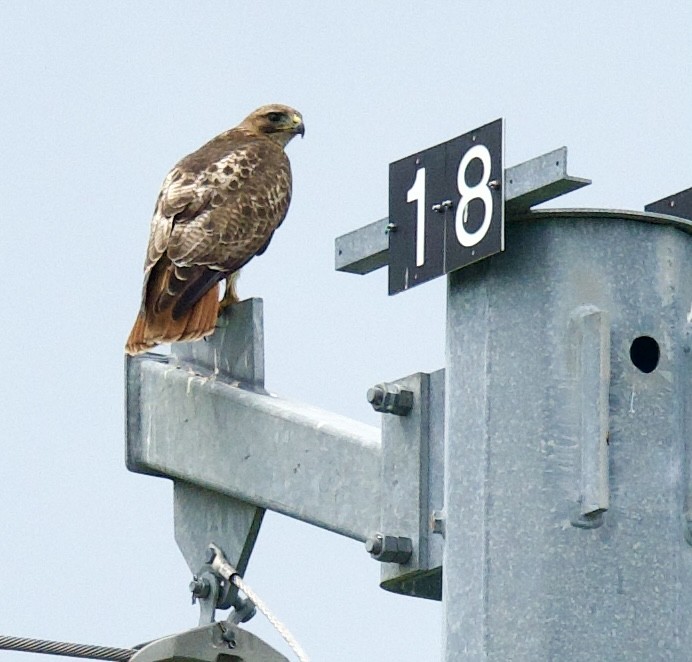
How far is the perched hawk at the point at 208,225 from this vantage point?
6117 mm

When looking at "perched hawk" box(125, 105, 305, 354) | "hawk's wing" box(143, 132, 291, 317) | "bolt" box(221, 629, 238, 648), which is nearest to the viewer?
"bolt" box(221, 629, 238, 648)

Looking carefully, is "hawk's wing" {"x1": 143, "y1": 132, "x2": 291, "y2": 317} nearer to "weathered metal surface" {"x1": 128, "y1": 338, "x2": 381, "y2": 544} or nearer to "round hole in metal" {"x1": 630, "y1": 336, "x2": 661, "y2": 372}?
"weathered metal surface" {"x1": 128, "y1": 338, "x2": 381, "y2": 544}

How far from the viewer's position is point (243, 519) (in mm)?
3428

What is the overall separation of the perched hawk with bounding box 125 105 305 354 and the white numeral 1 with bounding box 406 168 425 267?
250 centimetres

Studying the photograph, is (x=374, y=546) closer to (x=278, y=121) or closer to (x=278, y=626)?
(x=278, y=626)

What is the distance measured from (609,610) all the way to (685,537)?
6.0 inches

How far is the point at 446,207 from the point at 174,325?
299 centimetres

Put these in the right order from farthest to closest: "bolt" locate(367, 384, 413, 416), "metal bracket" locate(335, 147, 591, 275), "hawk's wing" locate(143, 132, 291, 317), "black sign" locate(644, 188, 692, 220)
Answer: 1. "hawk's wing" locate(143, 132, 291, 317)
2. "black sign" locate(644, 188, 692, 220)
3. "bolt" locate(367, 384, 413, 416)
4. "metal bracket" locate(335, 147, 591, 275)

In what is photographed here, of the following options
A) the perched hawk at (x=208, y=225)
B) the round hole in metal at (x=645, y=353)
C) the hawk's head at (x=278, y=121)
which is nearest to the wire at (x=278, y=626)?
the round hole in metal at (x=645, y=353)

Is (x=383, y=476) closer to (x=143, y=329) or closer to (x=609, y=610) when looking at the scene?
(x=609, y=610)

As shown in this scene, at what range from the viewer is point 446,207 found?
279 cm

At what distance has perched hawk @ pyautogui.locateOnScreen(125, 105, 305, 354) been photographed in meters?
6.12

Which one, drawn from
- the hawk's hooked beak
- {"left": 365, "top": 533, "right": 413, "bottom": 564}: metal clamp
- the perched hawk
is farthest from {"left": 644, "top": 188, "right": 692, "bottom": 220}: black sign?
the hawk's hooked beak

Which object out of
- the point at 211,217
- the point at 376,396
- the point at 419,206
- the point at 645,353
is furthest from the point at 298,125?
the point at 645,353
